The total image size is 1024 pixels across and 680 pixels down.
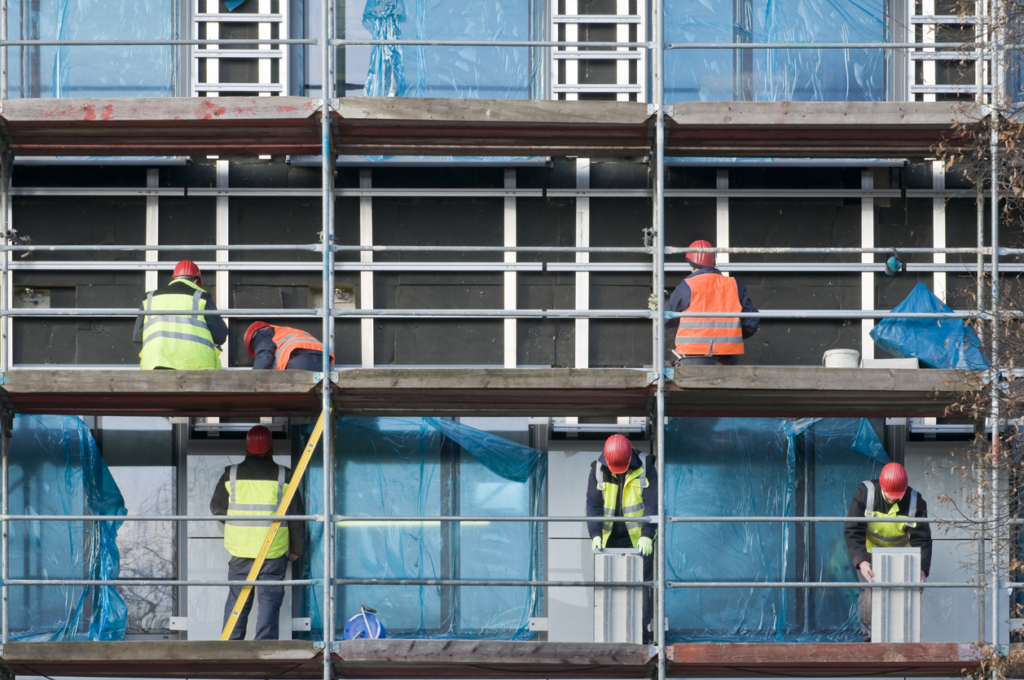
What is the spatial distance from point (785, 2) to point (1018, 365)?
12.6 ft

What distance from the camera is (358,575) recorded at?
35.3 feet

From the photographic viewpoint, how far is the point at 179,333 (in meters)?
10.2

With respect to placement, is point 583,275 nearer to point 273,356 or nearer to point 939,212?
point 273,356

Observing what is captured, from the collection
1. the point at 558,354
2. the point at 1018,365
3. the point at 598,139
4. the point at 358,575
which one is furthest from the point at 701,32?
the point at 358,575

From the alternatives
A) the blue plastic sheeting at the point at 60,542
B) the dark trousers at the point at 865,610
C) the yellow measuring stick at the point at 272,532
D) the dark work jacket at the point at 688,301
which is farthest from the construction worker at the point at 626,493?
the blue plastic sheeting at the point at 60,542

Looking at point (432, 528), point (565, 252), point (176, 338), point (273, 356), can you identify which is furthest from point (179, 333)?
point (565, 252)

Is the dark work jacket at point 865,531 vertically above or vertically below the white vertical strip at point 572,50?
below

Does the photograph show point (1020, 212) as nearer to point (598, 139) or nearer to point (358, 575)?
point (598, 139)

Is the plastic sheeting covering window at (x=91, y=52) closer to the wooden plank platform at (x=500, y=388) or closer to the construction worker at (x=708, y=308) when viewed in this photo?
the wooden plank platform at (x=500, y=388)

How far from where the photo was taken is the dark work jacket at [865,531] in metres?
10.1

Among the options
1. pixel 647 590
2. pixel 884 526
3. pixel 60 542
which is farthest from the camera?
pixel 60 542

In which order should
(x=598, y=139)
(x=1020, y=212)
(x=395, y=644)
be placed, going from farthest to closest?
1. (x=1020, y=212)
2. (x=598, y=139)
3. (x=395, y=644)

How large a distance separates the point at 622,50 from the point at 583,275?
208 cm

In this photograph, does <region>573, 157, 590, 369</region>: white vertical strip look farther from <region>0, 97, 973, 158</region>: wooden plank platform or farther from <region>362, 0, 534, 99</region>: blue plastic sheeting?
<region>362, 0, 534, 99</region>: blue plastic sheeting
